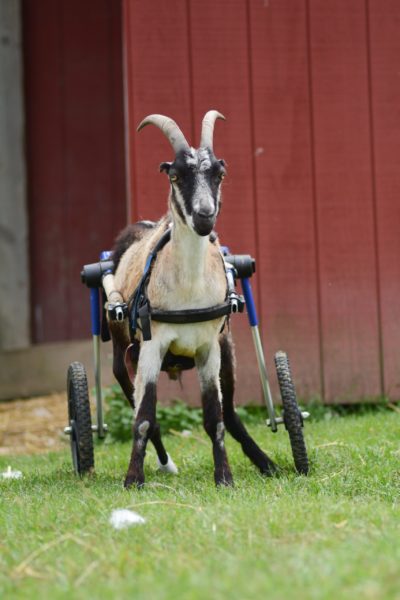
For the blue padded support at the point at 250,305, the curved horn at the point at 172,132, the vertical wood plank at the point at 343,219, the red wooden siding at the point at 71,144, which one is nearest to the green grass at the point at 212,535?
the blue padded support at the point at 250,305

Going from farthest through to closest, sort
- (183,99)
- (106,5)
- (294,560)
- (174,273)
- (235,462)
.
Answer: (106,5) → (183,99) → (235,462) → (174,273) → (294,560)

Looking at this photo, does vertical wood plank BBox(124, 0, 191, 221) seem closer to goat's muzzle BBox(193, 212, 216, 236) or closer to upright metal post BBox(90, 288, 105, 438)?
upright metal post BBox(90, 288, 105, 438)

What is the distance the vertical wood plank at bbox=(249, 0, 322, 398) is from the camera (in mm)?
7543

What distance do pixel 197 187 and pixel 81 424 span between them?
1.36 m

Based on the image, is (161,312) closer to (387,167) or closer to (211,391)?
(211,391)

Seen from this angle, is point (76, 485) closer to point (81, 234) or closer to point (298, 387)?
point (298, 387)

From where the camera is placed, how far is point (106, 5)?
408 inches

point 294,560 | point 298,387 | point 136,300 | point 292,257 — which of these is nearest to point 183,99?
point 292,257

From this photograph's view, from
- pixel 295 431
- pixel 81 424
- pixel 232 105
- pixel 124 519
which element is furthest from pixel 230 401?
pixel 232 105

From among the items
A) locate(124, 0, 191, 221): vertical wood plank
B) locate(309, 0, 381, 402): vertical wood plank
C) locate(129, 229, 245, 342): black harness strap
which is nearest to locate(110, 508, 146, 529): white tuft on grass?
locate(129, 229, 245, 342): black harness strap

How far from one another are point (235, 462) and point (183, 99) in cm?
299

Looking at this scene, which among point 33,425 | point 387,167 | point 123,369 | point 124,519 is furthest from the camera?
point 33,425

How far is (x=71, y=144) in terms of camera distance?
1041cm

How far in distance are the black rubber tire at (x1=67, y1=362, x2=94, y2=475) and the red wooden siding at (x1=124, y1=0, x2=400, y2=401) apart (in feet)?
7.85
